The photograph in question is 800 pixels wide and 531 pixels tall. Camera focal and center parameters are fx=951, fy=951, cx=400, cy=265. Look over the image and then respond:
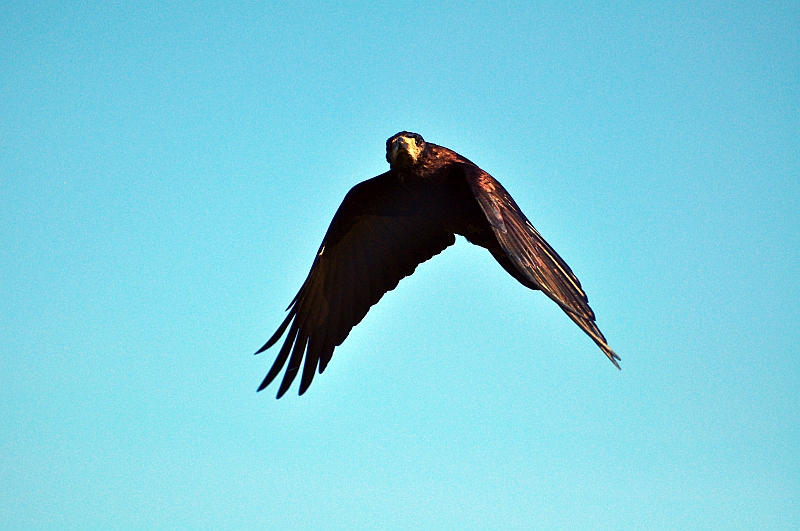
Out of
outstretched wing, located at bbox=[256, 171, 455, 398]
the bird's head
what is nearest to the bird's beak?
the bird's head

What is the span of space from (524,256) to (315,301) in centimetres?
213

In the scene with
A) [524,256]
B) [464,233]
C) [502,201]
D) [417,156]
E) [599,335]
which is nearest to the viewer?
[599,335]

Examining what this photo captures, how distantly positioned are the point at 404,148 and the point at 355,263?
125 cm

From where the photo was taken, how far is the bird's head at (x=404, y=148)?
646cm

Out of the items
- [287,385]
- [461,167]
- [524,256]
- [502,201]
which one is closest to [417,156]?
[461,167]

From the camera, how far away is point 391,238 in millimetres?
7297

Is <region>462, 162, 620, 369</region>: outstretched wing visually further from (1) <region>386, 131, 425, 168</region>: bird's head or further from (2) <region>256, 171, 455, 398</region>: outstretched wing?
(2) <region>256, 171, 455, 398</region>: outstretched wing

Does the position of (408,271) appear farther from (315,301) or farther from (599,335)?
(599,335)

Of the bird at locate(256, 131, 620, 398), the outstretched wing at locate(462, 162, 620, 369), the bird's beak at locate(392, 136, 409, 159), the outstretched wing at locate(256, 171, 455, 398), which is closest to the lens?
the outstretched wing at locate(462, 162, 620, 369)

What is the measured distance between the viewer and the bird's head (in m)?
6.46

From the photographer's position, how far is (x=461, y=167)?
256 inches

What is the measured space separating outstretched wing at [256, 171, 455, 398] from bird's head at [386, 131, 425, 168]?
339mm

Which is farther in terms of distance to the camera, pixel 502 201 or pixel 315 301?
pixel 315 301

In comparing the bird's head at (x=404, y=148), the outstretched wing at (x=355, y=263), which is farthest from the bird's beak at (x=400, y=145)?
the outstretched wing at (x=355, y=263)
